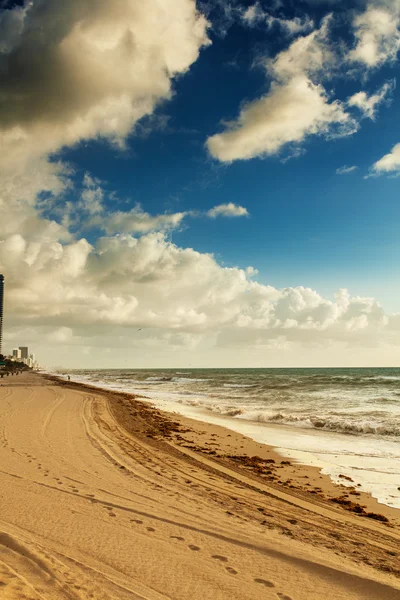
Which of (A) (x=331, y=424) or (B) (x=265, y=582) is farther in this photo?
(A) (x=331, y=424)

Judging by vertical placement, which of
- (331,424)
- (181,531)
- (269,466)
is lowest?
(331,424)

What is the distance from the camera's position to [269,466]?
11164 millimetres

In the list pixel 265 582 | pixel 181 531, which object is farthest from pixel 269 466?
pixel 265 582

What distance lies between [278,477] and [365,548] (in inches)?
169

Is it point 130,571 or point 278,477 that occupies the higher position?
point 130,571

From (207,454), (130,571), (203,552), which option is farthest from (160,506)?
(207,454)

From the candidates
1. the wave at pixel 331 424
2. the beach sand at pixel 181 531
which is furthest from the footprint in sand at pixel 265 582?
the wave at pixel 331 424

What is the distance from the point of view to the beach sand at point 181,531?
14.7ft

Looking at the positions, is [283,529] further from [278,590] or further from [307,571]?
[278,590]

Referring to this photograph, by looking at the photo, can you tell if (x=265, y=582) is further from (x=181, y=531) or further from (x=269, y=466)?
(x=269, y=466)

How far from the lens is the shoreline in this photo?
795cm

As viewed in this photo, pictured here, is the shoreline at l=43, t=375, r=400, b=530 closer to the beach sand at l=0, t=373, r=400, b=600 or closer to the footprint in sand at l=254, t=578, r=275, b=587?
the beach sand at l=0, t=373, r=400, b=600

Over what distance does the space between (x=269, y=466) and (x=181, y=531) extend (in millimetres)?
5845

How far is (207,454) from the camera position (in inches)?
485
